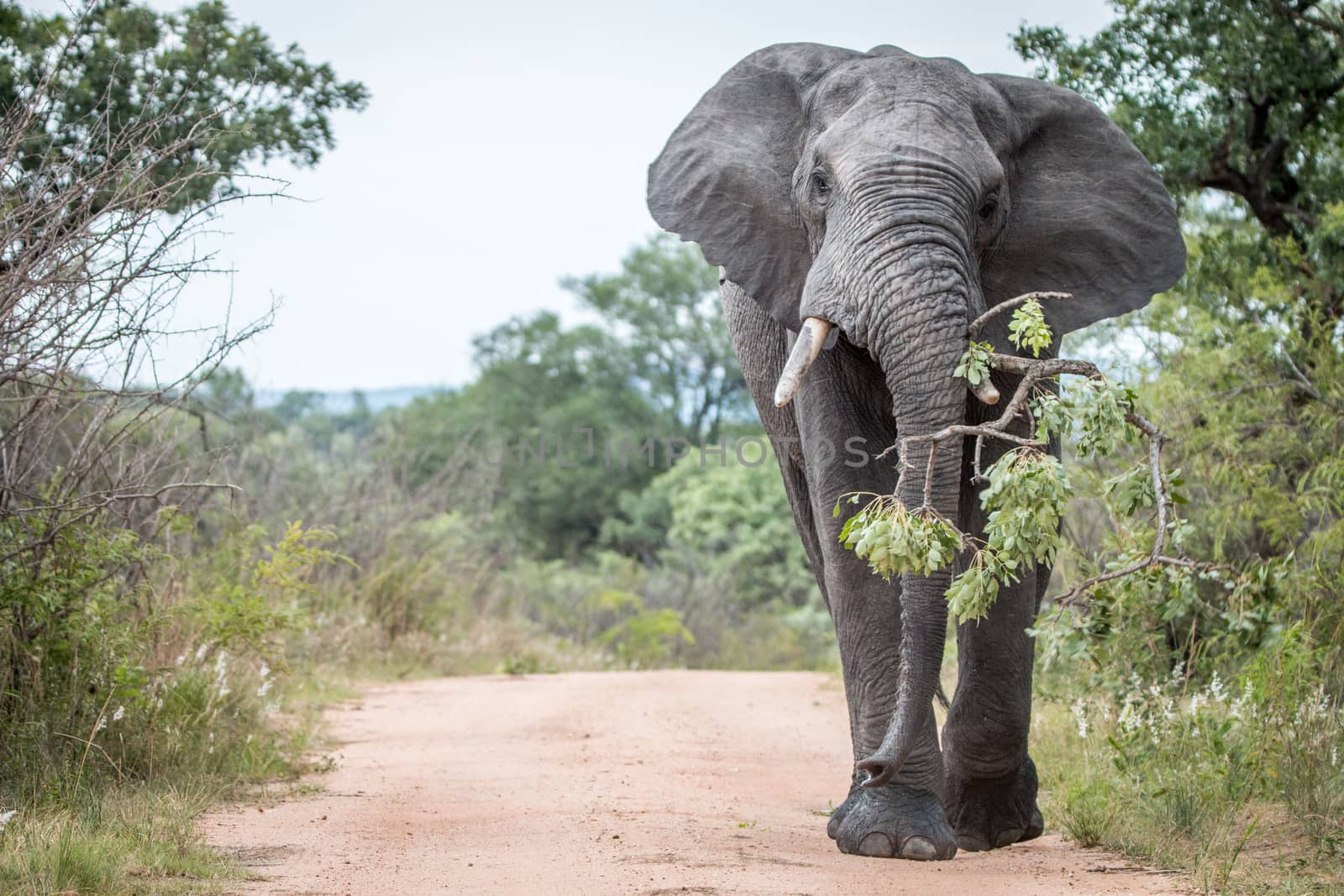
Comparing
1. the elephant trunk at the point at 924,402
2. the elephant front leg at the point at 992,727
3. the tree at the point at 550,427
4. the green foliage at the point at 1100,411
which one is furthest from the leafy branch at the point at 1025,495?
the tree at the point at 550,427

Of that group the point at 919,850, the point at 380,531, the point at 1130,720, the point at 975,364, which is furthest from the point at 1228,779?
the point at 380,531

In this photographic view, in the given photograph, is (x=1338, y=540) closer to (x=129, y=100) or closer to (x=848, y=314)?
(x=848, y=314)

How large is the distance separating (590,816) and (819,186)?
9.01 ft

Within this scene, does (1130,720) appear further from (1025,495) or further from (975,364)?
(1025,495)

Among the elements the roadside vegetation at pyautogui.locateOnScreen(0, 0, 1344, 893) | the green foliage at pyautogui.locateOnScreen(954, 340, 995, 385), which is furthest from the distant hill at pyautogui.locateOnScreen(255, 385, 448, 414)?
the green foliage at pyautogui.locateOnScreen(954, 340, 995, 385)

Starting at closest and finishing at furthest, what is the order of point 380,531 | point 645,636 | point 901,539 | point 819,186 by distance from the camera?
point 901,539 < point 819,186 < point 380,531 < point 645,636

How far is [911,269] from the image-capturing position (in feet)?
17.8

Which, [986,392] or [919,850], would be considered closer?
[986,392]

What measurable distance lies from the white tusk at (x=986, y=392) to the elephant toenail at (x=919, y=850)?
1710 mm

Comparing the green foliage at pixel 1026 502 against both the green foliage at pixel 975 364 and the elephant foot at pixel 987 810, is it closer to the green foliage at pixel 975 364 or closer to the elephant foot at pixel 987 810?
the green foliage at pixel 975 364

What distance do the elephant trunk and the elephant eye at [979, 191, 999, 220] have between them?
0.57 meters

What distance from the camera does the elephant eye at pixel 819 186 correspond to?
20.1 ft

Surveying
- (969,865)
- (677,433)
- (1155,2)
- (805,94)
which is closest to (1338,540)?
(969,865)

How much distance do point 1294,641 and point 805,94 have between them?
3.11 metres
